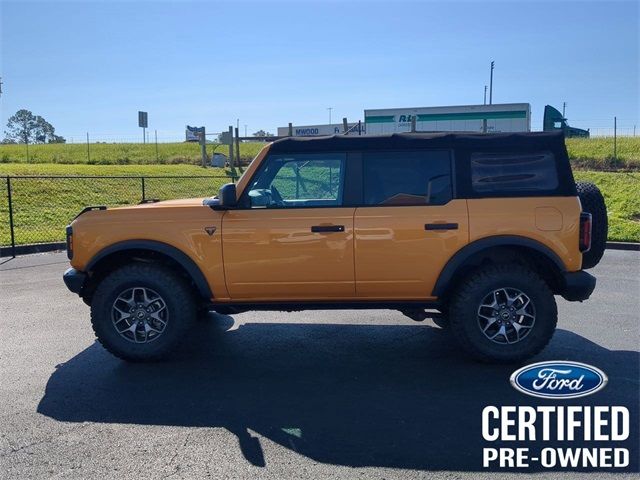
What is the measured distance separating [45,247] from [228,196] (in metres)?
8.69

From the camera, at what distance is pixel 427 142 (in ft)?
16.8

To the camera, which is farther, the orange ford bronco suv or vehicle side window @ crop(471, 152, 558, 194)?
vehicle side window @ crop(471, 152, 558, 194)

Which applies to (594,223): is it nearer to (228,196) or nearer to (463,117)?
(228,196)

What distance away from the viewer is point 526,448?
360 centimetres

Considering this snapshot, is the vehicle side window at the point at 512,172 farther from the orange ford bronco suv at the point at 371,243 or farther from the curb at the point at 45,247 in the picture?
the curb at the point at 45,247

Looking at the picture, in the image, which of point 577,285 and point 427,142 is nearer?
point 577,285

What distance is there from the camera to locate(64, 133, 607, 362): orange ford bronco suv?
491 cm

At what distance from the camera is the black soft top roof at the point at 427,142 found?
507 centimetres

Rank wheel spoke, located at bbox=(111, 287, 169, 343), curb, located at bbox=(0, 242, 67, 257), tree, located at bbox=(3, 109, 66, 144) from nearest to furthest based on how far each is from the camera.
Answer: wheel spoke, located at bbox=(111, 287, 169, 343), curb, located at bbox=(0, 242, 67, 257), tree, located at bbox=(3, 109, 66, 144)

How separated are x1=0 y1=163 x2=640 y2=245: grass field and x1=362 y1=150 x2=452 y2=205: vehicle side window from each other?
8828 millimetres

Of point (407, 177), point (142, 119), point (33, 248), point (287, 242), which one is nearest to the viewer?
point (287, 242)

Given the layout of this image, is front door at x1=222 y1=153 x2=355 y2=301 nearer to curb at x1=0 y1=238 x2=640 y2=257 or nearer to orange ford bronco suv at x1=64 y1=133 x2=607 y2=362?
orange ford bronco suv at x1=64 y1=133 x2=607 y2=362

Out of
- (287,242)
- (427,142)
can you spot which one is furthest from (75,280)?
(427,142)

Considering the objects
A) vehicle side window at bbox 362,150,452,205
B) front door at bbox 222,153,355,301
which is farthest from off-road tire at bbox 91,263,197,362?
vehicle side window at bbox 362,150,452,205
